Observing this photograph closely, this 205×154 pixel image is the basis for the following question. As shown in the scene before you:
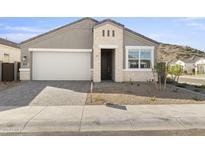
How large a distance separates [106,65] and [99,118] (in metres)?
16.0

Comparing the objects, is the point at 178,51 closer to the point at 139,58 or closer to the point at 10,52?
the point at 10,52

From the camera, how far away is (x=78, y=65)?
2319 centimetres

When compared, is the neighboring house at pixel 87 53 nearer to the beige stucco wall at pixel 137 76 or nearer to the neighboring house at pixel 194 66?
the beige stucco wall at pixel 137 76

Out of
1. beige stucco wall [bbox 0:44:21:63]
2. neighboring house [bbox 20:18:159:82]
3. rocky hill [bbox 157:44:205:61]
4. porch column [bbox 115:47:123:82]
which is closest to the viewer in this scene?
neighboring house [bbox 20:18:159:82]

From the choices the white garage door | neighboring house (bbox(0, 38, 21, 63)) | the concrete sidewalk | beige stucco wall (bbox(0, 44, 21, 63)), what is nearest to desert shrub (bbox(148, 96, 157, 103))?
the concrete sidewalk

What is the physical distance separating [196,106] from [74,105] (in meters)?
5.17

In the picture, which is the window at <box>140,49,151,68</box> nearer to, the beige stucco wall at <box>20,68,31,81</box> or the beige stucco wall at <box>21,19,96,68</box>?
the beige stucco wall at <box>21,19,96,68</box>

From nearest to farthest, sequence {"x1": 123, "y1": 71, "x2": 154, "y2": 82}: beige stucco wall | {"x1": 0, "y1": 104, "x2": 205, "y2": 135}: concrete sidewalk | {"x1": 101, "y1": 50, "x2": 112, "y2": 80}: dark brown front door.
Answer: {"x1": 0, "y1": 104, "x2": 205, "y2": 135}: concrete sidewalk → {"x1": 123, "y1": 71, "x2": 154, "y2": 82}: beige stucco wall → {"x1": 101, "y1": 50, "x2": 112, "y2": 80}: dark brown front door

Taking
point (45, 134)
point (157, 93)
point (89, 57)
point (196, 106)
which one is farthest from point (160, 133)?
point (89, 57)

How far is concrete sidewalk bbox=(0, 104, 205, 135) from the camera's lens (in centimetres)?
779

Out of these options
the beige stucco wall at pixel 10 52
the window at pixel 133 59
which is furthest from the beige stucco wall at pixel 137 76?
the beige stucco wall at pixel 10 52

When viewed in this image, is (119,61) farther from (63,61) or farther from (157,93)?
(157,93)

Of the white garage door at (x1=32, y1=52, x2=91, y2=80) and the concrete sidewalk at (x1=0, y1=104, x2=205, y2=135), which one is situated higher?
the white garage door at (x1=32, y1=52, x2=91, y2=80)

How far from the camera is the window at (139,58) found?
73.2ft
